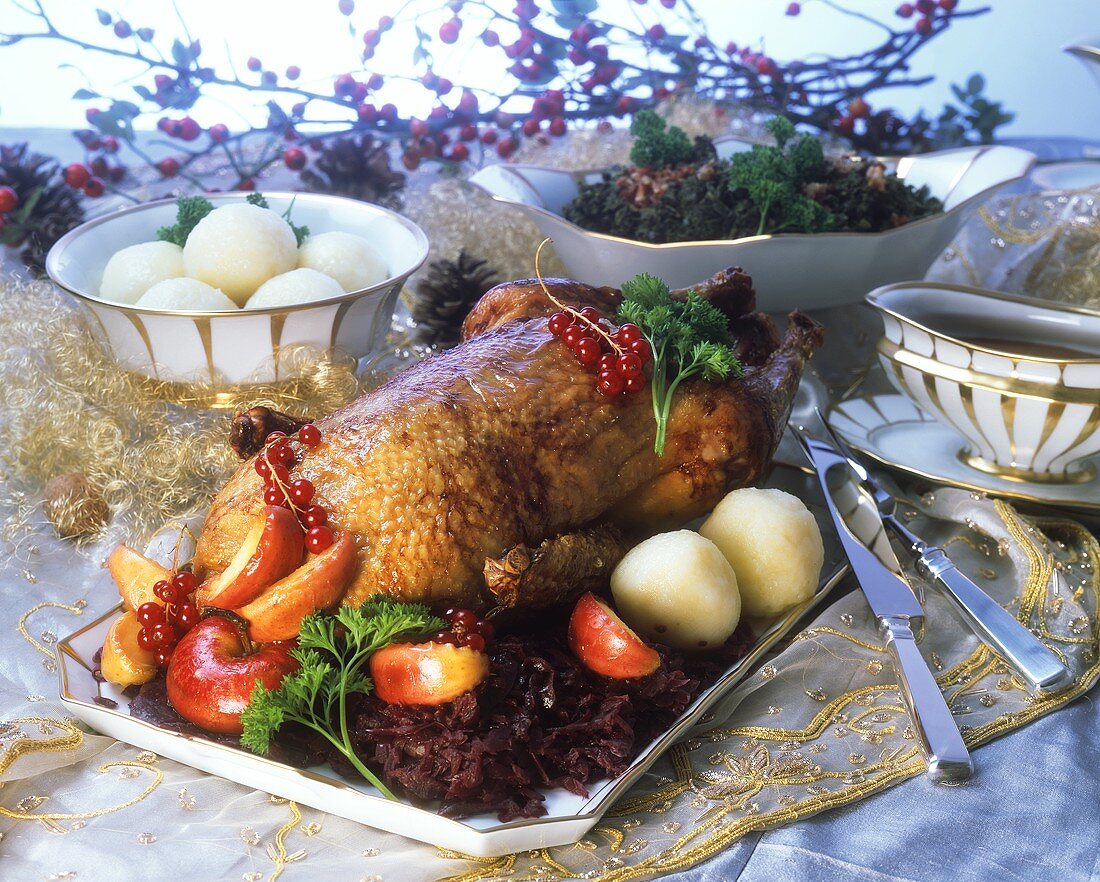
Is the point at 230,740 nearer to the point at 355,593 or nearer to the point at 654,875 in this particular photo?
the point at 355,593

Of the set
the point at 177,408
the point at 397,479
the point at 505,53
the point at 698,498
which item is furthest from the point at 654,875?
the point at 505,53

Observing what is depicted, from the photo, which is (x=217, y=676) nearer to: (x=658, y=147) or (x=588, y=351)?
(x=588, y=351)

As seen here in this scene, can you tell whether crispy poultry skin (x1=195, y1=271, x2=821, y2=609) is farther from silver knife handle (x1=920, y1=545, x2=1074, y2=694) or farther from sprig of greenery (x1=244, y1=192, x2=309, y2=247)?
sprig of greenery (x1=244, y1=192, x2=309, y2=247)

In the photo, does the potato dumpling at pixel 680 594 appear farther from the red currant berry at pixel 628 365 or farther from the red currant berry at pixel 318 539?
the red currant berry at pixel 318 539

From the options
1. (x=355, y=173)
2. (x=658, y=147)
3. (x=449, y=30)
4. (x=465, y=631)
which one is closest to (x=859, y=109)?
(x=658, y=147)

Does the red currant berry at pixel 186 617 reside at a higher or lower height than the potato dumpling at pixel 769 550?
higher

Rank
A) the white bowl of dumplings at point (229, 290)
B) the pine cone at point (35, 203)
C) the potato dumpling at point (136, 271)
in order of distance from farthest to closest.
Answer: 1. the pine cone at point (35, 203)
2. the potato dumpling at point (136, 271)
3. the white bowl of dumplings at point (229, 290)

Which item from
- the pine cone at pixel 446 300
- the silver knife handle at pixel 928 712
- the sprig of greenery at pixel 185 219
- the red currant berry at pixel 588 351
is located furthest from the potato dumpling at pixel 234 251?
the silver knife handle at pixel 928 712
